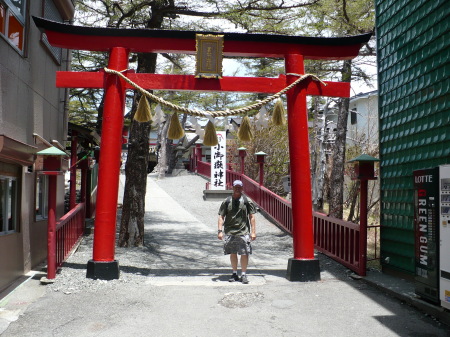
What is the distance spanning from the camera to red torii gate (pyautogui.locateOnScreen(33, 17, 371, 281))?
7.54 m

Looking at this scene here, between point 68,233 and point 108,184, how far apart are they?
231 centimetres

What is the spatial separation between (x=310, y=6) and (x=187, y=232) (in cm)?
706

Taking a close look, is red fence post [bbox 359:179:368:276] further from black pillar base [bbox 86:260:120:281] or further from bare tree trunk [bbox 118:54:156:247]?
bare tree trunk [bbox 118:54:156:247]

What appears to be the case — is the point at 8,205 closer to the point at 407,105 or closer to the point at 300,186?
the point at 300,186

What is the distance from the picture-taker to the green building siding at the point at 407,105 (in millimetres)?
6602

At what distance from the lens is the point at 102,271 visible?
24.2 feet

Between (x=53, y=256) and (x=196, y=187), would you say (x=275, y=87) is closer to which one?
(x=53, y=256)

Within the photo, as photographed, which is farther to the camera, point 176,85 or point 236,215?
point 176,85

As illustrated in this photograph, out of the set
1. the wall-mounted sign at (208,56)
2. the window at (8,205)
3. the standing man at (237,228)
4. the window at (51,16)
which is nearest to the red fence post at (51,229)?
the window at (8,205)

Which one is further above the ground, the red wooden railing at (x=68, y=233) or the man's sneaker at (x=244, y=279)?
the red wooden railing at (x=68, y=233)

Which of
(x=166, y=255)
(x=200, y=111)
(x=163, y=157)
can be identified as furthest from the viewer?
(x=163, y=157)

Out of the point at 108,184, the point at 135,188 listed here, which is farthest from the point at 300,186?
the point at 135,188

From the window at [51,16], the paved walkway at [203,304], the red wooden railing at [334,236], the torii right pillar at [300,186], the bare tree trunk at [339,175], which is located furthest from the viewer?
the bare tree trunk at [339,175]

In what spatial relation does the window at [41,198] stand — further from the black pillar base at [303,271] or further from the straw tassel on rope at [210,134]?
the black pillar base at [303,271]
